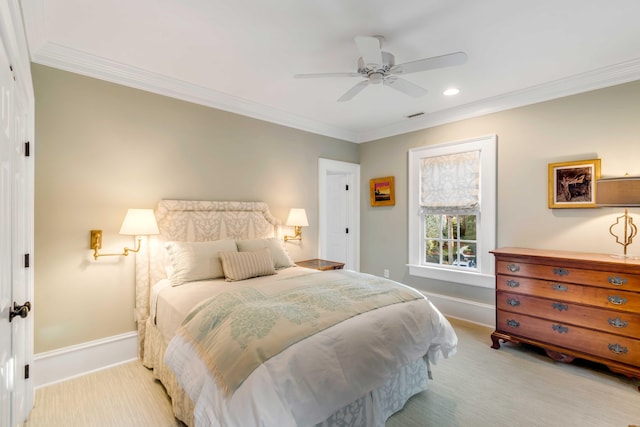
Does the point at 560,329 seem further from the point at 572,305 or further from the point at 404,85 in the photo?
the point at 404,85

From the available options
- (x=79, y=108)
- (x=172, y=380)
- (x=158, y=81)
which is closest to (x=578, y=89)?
(x=158, y=81)

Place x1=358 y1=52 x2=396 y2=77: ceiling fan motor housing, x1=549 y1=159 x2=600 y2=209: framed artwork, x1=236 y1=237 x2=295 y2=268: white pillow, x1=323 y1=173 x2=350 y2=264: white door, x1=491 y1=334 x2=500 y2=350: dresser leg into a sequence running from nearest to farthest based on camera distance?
x1=358 y1=52 x2=396 y2=77: ceiling fan motor housing, x1=549 y1=159 x2=600 y2=209: framed artwork, x1=491 y1=334 x2=500 y2=350: dresser leg, x1=236 y1=237 x2=295 y2=268: white pillow, x1=323 y1=173 x2=350 y2=264: white door

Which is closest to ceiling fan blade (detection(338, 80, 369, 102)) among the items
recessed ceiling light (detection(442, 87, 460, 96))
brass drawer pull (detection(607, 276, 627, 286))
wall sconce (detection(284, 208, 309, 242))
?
recessed ceiling light (detection(442, 87, 460, 96))

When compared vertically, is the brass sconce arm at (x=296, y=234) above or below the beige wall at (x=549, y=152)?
below

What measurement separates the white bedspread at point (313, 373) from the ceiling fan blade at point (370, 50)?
176cm

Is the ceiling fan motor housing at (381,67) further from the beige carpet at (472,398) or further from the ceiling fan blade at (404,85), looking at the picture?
the beige carpet at (472,398)

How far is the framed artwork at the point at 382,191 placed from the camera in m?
4.61

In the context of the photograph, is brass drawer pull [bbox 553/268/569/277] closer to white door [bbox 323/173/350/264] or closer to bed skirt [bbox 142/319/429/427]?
bed skirt [bbox 142/319/429/427]

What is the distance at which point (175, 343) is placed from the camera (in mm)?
1847

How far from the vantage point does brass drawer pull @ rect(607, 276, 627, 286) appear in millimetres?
2402

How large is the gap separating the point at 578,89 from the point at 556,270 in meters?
1.84

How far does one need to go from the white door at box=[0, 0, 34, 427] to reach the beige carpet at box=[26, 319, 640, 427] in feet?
1.08

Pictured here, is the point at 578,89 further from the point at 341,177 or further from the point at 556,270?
the point at 341,177

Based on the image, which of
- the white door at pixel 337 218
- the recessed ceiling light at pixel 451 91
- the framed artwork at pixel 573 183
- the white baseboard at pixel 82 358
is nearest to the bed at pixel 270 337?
the white baseboard at pixel 82 358
